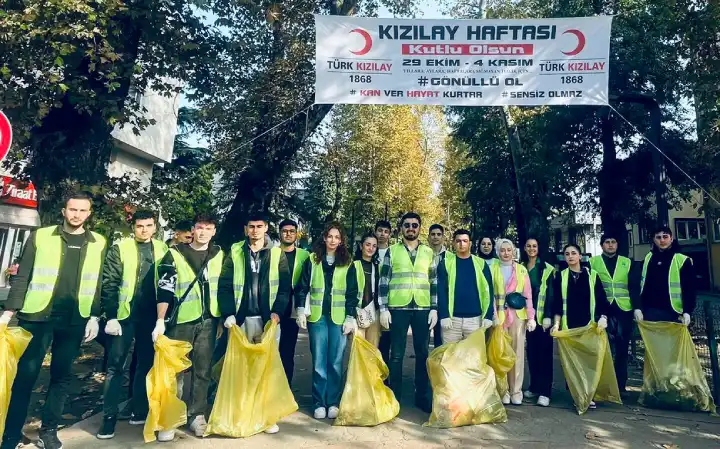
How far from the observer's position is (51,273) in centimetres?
380

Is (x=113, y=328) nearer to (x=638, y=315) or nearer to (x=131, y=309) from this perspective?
(x=131, y=309)

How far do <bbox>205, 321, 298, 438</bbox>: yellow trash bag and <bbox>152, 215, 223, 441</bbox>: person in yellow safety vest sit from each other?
0.70ft

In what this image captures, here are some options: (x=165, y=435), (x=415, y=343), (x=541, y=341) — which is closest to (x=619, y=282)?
(x=541, y=341)

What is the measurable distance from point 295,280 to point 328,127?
6516 millimetres

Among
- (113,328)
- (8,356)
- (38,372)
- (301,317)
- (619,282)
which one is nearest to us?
(8,356)

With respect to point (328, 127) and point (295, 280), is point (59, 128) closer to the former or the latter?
point (295, 280)

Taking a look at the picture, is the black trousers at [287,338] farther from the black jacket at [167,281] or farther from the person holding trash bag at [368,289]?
the black jacket at [167,281]

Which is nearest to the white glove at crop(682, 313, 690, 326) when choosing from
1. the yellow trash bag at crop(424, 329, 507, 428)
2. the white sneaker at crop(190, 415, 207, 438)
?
the yellow trash bag at crop(424, 329, 507, 428)

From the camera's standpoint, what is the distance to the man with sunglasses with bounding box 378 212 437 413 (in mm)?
4785

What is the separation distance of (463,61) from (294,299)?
3.68 metres

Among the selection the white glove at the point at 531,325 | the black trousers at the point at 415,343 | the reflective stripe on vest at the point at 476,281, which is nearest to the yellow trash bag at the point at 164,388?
the black trousers at the point at 415,343

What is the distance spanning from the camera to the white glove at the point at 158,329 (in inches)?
157

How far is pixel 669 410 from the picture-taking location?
4.87 metres

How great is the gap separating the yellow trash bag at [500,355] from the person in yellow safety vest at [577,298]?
0.66 m
